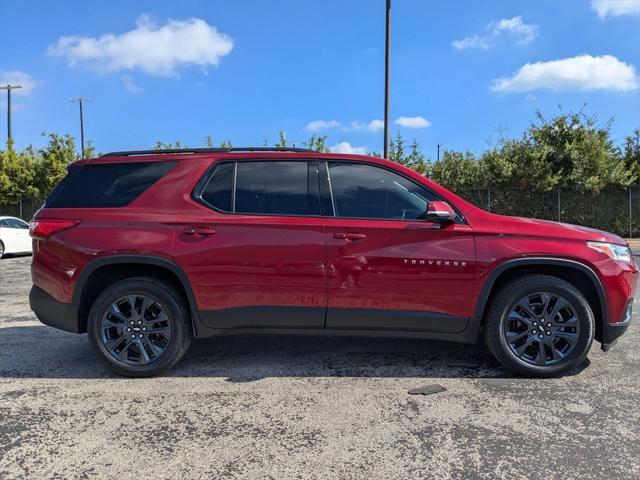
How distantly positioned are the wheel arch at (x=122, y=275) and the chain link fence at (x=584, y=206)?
16.6 metres

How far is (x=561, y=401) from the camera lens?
11.6 feet

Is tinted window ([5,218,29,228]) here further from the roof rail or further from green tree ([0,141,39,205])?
the roof rail

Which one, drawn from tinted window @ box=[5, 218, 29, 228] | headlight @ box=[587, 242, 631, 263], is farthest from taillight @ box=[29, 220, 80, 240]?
tinted window @ box=[5, 218, 29, 228]

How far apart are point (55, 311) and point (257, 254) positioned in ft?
5.81

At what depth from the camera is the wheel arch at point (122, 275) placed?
3.98m

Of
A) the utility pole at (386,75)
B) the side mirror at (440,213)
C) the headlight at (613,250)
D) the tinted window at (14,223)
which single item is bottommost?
the tinted window at (14,223)

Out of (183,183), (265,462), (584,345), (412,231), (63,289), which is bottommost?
(265,462)

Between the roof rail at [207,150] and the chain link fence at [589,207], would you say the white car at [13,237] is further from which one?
the chain link fence at [589,207]

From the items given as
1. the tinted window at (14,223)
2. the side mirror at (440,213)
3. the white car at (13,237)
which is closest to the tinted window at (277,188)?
the side mirror at (440,213)

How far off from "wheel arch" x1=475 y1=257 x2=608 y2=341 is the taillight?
3.30 metres

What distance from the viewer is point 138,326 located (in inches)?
159

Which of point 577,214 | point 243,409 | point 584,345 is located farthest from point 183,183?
point 577,214

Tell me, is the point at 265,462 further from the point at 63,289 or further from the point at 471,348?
the point at 471,348

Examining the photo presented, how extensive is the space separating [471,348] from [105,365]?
328cm
